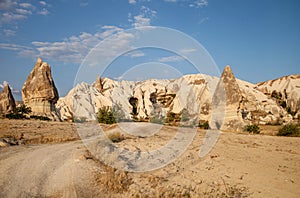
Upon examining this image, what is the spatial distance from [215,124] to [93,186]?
58.5 feet

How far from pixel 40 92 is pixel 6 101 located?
512 cm

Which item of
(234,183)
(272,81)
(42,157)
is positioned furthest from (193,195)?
(272,81)

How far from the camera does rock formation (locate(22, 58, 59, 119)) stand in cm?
2573

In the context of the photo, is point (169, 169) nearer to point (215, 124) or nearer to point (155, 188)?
point (155, 188)

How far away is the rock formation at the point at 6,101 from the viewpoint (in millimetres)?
27328

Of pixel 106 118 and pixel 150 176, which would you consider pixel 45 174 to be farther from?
pixel 106 118

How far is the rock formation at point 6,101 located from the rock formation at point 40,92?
8.47ft

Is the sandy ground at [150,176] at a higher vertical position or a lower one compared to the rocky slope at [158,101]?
lower

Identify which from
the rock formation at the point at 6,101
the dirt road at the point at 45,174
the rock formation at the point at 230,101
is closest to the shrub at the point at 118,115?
the rock formation at the point at 230,101

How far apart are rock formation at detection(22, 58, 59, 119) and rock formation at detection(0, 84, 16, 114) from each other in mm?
2582

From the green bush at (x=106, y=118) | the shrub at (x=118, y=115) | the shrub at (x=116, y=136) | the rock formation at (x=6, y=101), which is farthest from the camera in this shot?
the rock formation at (x=6, y=101)

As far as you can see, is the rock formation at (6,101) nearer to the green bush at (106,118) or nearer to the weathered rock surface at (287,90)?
the green bush at (106,118)

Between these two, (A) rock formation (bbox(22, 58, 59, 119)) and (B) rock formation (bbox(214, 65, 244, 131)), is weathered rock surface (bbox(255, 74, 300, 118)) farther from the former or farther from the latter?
(A) rock formation (bbox(22, 58, 59, 119))

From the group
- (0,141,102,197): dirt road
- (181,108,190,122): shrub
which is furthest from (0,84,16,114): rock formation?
(0,141,102,197): dirt road
